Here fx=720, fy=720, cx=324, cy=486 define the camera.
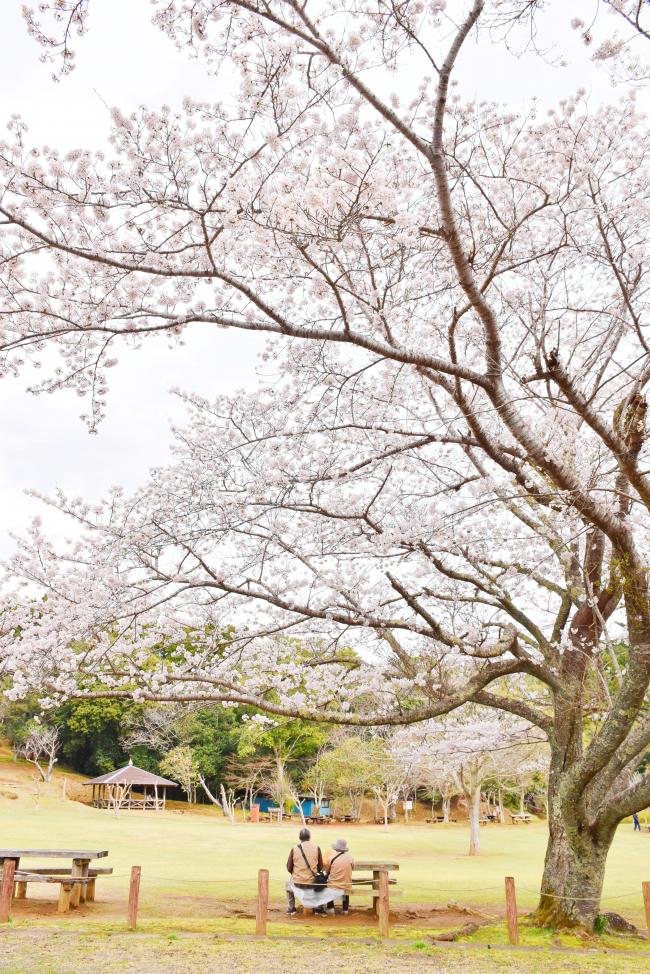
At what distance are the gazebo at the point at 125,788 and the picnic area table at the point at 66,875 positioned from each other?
22673mm

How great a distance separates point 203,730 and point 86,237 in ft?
112

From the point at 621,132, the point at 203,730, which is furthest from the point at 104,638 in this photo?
the point at 203,730

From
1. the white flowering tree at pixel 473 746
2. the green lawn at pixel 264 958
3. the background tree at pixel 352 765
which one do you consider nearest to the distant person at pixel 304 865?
the green lawn at pixel 264 958

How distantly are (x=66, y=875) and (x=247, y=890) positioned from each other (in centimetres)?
340

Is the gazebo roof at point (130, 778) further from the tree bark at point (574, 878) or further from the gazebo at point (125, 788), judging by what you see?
the tree bark at point (574, 878)

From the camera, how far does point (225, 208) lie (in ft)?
14.3

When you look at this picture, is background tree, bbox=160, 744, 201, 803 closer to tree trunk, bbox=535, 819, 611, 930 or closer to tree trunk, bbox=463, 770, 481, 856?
tree trunk, bbox=463, 770, 481, 856

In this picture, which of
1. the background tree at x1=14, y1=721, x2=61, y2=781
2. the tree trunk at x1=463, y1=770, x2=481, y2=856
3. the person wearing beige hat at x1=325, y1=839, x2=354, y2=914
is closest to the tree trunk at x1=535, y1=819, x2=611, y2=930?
the person wearing beige hat at x1=325, y1=839, x2=354, y2=914

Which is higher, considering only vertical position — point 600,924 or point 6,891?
point 6,891

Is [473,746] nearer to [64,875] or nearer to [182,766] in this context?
[64,875]

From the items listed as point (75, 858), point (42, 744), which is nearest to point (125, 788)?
point (42, 744)

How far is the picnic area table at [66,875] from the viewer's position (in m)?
8.55

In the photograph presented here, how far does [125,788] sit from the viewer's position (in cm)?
3397

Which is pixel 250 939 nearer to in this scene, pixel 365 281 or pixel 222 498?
pixel 222 498
